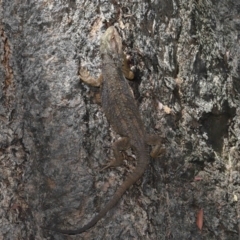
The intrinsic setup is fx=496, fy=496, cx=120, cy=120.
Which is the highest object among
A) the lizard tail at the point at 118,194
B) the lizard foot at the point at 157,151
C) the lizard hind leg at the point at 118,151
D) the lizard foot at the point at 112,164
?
the lizard foot at the point at 157,151

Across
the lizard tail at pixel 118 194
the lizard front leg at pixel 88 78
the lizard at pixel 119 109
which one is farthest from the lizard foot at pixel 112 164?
the lizard front leg at pixel 88 78

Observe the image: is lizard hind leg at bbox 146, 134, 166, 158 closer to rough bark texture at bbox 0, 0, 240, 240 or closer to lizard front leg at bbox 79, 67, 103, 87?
rough bark texture at bbox 0, 0, 240, 240

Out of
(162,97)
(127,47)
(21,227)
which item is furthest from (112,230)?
(127,47)

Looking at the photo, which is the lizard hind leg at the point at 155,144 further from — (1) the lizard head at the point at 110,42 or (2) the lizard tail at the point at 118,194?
(1) the lizard head at the point at 110,42

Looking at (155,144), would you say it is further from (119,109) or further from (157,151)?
(119,109)

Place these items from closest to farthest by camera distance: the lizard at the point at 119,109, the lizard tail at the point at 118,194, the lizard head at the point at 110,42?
the lizard tail at the point at 118,194
the lizard at the point at 119,109
the lizard head at the point at 110,42

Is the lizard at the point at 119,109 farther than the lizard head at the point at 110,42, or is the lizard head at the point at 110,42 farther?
the lizard head at the point at 110,42

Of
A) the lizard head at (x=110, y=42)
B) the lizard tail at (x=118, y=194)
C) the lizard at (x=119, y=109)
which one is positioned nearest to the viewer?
the lizard tail at (x=118, y=194)

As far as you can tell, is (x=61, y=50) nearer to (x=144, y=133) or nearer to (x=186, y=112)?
(x=144, y=133)
